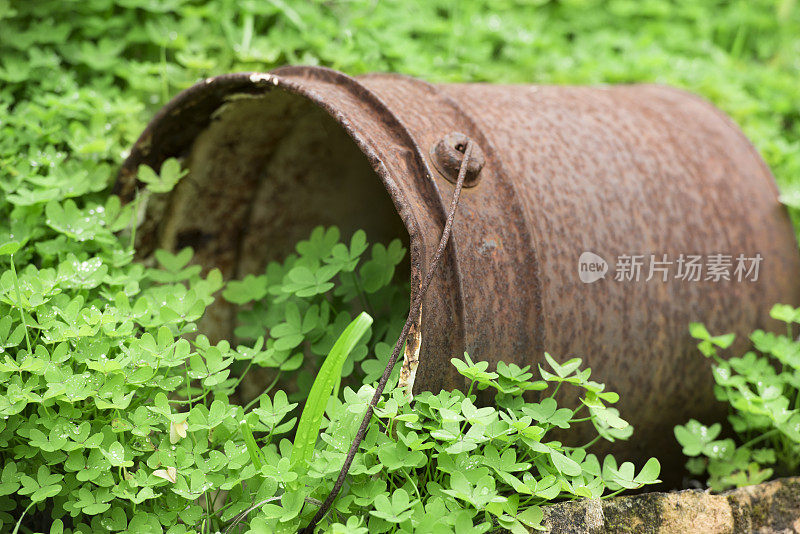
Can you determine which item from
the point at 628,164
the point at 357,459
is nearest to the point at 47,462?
the point at 357,459

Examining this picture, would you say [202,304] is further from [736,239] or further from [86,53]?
[736,239]

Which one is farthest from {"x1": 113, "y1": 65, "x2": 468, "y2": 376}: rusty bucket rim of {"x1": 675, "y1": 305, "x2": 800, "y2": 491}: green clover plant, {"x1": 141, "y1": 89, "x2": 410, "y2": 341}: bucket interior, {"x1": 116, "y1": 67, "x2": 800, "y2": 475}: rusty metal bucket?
{"x1": 675, "y1": 305, "x2": 800, "y2": 491}: green clover plant

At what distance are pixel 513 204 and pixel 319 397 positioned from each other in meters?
0.65

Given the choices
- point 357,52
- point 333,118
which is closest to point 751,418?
point 333,118

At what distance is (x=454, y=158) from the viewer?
1663mm

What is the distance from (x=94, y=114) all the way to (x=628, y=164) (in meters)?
1.68

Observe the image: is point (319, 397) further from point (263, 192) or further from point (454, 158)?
point (263, 192)

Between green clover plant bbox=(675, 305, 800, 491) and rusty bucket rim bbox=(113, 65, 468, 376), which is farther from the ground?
rusty bucket rim bbox=(113, 65, 468, 376)

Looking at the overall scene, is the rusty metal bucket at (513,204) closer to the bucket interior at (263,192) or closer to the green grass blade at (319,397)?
the bucket interior at (263,192)

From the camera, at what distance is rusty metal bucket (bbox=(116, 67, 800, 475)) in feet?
5.32

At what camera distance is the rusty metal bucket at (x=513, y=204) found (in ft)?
5.32

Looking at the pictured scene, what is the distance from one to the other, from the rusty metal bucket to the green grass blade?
0.41ft

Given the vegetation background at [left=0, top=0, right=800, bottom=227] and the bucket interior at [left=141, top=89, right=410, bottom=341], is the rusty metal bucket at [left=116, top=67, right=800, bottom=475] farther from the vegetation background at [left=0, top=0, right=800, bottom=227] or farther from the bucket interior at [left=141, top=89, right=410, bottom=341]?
the vegetation background at [left=0, top=0, right=800, bottom=227]

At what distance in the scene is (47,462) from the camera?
4.89 ft
